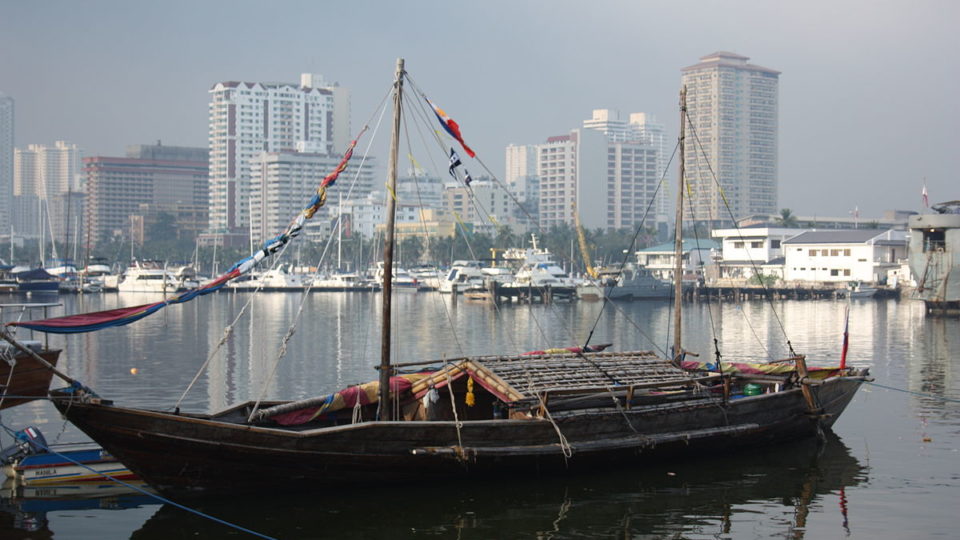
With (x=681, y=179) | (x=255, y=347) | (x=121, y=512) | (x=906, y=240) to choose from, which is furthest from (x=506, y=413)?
(x=906, y=240)

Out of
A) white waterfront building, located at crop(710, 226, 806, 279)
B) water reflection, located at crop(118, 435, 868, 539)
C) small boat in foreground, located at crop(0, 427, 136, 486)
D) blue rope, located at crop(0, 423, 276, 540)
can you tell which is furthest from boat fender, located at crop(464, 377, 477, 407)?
white waterfront building, located at crop(710, 226, 806, 279)

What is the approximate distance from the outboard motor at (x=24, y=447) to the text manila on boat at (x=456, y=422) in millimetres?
2581

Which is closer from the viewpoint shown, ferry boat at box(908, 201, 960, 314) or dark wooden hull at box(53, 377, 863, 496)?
dark wooden hull at box(53, 377, 863, 496)

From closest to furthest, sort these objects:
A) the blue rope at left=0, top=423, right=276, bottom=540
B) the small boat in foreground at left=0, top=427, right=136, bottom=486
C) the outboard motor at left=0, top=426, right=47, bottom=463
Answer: the blue rope at left=0, top=423, right=276, bottom=540, the small boat in foreground at left=0, top=427, right=136, bottom=486, the outboard motor at left=0, top=426, right=47, bottom=463

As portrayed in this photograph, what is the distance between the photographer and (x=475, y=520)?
48.6 feet

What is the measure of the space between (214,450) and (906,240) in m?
94.5

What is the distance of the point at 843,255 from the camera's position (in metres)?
96.8

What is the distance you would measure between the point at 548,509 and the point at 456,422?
2.01m

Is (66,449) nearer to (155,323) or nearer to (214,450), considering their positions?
(214,450)

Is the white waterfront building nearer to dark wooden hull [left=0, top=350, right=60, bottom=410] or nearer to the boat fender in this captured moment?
the boat fender

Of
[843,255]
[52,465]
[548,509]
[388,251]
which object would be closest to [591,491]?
[548,509]

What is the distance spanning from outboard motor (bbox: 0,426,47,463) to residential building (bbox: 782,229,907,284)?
3505 inches

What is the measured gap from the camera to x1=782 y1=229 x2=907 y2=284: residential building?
3706 inches

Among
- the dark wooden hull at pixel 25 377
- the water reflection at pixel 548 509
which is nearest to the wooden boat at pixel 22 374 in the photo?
the dark wooden hull at pixel 25 377
